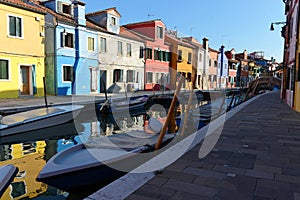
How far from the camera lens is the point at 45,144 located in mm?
7711

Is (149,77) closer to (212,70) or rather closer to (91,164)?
(212,70)

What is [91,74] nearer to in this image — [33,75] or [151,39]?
[33,75]

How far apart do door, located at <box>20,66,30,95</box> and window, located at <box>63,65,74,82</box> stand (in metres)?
2.55

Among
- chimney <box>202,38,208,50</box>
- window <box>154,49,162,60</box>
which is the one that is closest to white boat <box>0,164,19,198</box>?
window <box>154,49,162,60</box>

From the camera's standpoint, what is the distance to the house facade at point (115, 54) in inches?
834

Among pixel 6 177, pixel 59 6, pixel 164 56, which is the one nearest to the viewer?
pixel 6 177

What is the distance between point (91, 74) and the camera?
20.2 m

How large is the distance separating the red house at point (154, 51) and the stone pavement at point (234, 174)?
21.8 metres

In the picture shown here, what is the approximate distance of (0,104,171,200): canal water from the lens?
4.41 m

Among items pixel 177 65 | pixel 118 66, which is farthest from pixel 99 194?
Result: pixel 177 65

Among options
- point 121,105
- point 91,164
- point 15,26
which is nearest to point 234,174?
point 91,164

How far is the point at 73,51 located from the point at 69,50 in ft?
1.17

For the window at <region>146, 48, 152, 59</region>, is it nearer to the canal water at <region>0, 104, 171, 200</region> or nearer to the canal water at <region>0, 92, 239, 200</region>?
the canal water at <region>0, 92, 239, 200</region>

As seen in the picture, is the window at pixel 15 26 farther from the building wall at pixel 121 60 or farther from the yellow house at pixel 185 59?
the yellow house at pixel 185 59
